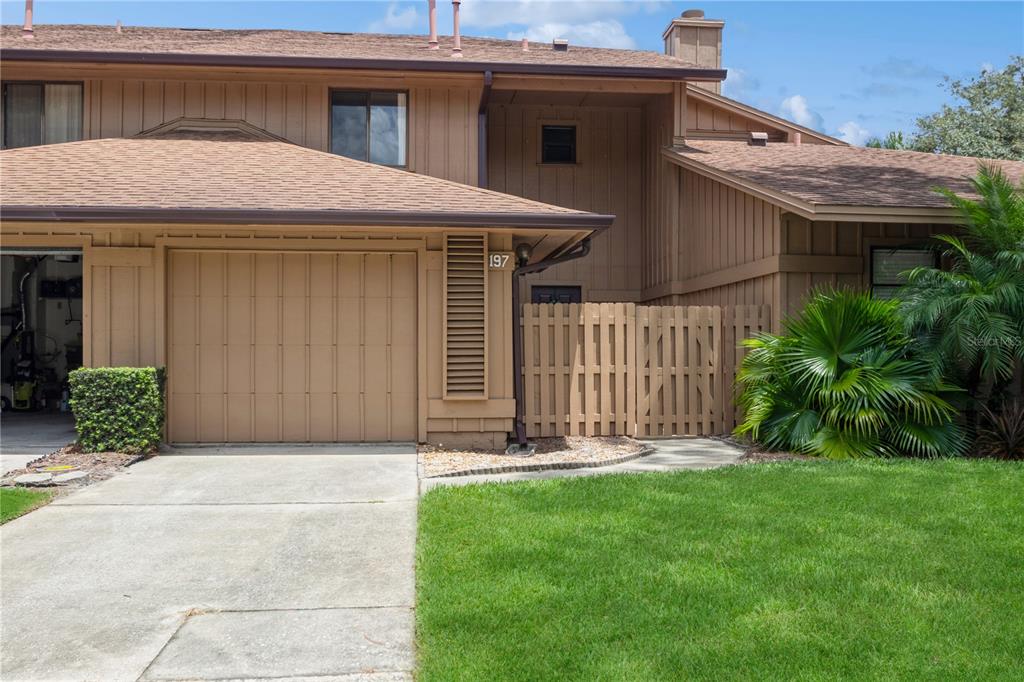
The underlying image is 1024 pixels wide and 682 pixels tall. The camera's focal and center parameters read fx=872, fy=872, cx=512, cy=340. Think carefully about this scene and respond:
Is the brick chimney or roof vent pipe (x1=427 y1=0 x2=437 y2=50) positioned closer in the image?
roof vent pipe (x1=427 y1=0 x2=437 y2=50)

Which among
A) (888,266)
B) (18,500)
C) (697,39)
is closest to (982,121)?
(697,39)

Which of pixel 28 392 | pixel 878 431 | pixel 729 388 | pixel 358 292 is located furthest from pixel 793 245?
pixel 28 392

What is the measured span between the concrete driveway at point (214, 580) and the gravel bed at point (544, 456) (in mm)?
735

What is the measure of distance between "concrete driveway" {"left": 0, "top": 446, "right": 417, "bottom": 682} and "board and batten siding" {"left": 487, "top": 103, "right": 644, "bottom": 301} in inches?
376

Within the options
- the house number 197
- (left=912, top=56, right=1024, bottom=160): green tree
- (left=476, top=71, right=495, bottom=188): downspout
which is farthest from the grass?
(left=912, top=56, right=1024, bottom=160): green tree

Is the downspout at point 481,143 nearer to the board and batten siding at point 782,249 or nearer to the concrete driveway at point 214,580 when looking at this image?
the board and batten siding at point 782,249

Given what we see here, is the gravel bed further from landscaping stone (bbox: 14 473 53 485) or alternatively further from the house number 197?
landscaping stone (bbox: 14 473 53 485)

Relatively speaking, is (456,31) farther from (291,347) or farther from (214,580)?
(214,580)

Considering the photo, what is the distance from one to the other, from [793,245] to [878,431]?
2.95 metres

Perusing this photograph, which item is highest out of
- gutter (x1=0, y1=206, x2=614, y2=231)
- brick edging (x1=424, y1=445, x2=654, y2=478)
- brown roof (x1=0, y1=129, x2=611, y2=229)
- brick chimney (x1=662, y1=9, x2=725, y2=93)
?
brick chimney (x1=662, y1=9, x2=725, y2=93)

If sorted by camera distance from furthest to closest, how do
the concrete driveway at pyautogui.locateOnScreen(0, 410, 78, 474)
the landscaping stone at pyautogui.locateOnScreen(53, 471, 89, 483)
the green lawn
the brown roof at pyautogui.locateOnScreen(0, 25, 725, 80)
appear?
the brown roof at pyautogui.locateOnScreen(0, 25, 725, 80) → the concrete driveway at pyautogui.locateOnScreen(0, 410, 78, 474) → the landscaping stone at pyautogui.locateOnScreen(53, 471, 89, 483) → the green lawn

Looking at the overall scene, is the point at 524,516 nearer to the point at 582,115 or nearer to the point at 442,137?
the point at 442,137

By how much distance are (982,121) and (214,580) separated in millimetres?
33230

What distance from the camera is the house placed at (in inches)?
404
